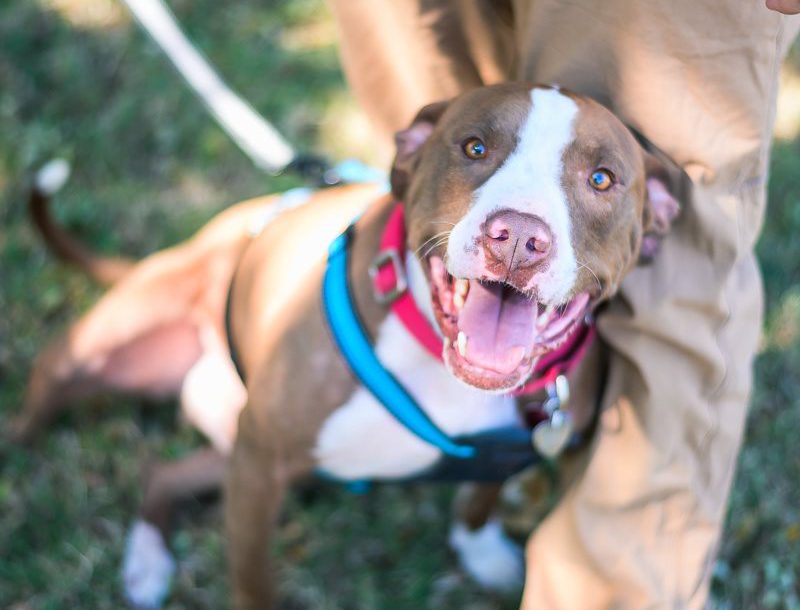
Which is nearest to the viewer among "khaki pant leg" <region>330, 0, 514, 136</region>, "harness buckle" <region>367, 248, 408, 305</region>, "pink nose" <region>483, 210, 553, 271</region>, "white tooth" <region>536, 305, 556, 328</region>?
"pink nose" <region>483, 210, 553, 271</region>

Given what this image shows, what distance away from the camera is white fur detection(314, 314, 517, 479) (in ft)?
8.51

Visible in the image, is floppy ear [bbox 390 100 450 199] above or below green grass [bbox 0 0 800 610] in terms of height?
above

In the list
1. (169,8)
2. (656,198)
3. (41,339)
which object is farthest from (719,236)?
(169,8)

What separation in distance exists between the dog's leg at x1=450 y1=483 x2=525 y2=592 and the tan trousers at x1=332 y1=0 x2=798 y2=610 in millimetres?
726

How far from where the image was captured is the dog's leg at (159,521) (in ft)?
11.0

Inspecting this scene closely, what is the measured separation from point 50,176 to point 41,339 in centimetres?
79

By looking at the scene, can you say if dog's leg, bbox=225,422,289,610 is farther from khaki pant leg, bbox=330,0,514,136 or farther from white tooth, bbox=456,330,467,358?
khaki pant leg, bbox=330,0,514,136

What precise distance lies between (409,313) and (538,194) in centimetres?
52

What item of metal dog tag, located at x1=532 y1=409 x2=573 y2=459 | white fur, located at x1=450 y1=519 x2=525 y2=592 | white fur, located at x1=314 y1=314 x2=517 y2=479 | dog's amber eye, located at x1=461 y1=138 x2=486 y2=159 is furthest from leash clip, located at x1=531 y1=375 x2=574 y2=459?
white fur, located at x1=450 y1=519 x2=525 y2=592

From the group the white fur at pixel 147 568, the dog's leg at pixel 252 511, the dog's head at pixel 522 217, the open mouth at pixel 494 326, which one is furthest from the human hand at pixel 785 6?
the white fur at pixel 147 568

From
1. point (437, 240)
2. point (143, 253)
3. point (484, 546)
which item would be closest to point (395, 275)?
point (437, 240)

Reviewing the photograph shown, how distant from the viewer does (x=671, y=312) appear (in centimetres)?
249

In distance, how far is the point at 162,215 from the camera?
455cm

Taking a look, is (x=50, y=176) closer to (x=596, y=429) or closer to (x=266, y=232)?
(x=266, y=232)
